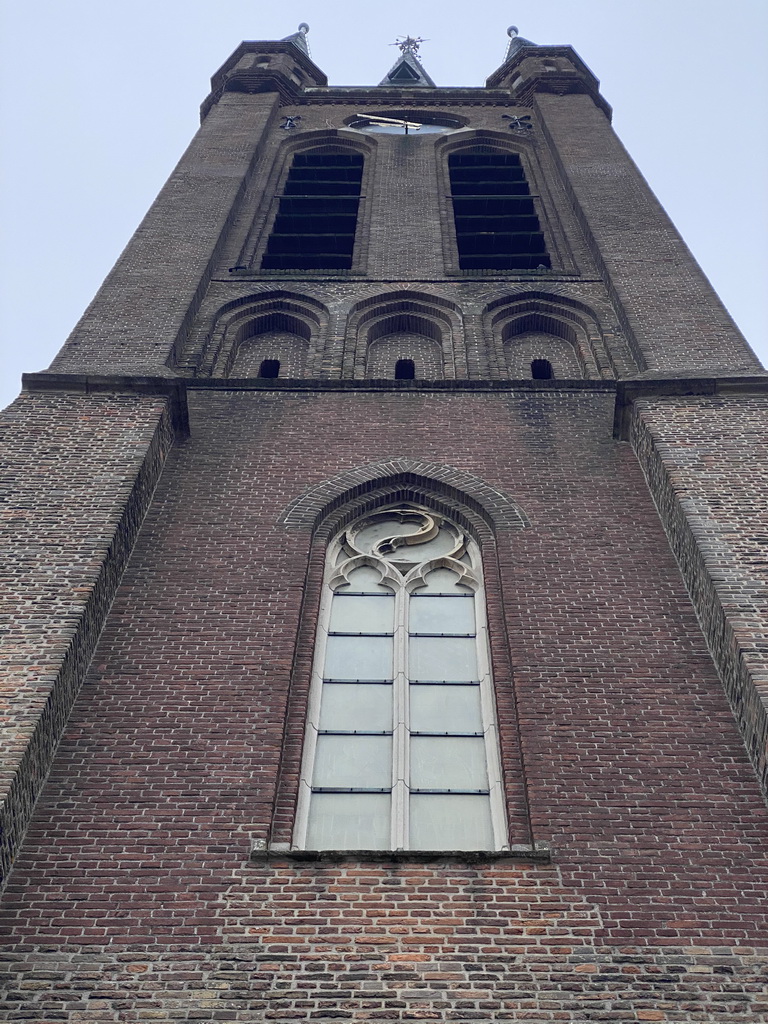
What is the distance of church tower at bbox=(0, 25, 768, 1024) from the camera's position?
6.96 m

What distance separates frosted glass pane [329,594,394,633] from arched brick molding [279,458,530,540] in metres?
0.96

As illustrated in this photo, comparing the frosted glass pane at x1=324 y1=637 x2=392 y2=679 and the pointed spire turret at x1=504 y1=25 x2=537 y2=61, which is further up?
the pointed spire turret at x1=504 y1=25 x2=537 y2=61

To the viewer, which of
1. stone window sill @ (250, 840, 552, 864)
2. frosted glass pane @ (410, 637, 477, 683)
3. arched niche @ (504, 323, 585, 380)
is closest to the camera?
stone window sill @ (250, 840, 552, 864)

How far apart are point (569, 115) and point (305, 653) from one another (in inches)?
671

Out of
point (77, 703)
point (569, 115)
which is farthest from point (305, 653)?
point (569, 115)

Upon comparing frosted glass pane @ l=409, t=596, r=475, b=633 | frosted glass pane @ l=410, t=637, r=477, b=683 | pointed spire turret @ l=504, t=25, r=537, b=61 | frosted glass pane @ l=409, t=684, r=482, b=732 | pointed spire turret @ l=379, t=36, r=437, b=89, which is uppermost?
pointed spire turret @ l=379, t=36, r=437, b=89

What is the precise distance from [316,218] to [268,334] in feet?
16.0

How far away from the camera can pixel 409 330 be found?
1650cm

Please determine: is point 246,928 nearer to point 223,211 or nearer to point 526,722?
point 526,722

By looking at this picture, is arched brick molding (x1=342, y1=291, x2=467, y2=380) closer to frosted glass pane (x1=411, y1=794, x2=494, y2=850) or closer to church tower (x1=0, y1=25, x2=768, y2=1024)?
church tower (x1=0, y1=25, x2=768, y2=1024)

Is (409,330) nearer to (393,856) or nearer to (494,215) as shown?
(494,215)

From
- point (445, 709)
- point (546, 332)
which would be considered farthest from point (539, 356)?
point (445, 709)

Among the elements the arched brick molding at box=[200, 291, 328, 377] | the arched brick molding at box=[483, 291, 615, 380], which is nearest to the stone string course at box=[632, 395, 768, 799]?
the arched brick molding at box=[483, 291, 615, 380]

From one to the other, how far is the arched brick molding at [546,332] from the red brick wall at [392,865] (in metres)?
3.97
